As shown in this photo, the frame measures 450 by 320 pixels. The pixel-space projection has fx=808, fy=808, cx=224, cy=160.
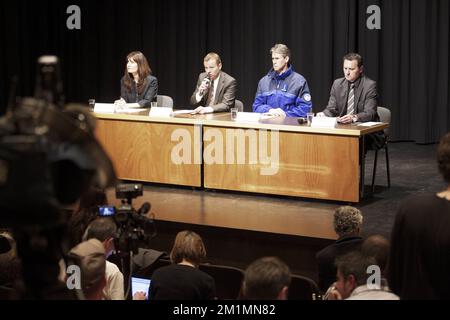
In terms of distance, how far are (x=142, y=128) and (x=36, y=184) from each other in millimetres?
5211

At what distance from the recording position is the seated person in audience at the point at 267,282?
2951mm

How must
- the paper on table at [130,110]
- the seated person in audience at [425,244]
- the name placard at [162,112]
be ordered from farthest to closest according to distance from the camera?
the paper on table at [130,110] → the name placard at [162,112] → the seated person in audience at [425,244]

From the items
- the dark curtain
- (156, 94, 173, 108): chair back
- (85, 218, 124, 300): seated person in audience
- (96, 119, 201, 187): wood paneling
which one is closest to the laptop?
(85, 218, 124, 300): seated person in audience

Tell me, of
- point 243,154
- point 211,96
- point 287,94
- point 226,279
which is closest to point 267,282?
point 226,279

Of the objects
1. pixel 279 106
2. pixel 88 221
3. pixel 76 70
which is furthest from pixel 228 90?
pixel 76 70

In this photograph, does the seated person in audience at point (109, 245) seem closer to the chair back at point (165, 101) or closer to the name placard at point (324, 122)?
the name placard at point (324, 122)

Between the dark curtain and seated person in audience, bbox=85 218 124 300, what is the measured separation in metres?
6.04

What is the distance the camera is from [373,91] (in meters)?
7.14

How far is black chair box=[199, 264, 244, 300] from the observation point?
4256mm

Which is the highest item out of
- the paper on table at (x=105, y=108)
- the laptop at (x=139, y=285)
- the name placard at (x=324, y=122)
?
the paper on table at (x=105, y=108)

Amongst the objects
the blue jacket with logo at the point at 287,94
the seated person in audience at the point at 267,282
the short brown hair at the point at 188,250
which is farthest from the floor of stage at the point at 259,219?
the seated person in audience at the point at 267,282

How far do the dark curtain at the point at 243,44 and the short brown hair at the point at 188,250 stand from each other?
615 cm

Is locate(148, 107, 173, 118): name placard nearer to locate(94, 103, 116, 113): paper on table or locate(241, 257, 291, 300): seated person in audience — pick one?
locate(94, 103, 116, 113): paper on table

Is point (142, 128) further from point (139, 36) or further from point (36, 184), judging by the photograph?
point (36, 184)
